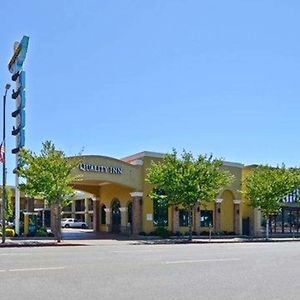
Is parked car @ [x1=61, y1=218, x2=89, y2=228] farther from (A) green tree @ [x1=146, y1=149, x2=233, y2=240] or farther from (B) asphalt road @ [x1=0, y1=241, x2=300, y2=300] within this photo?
(B) asphalt road @ [x1=0, y1=241, x2=300, y2=300]

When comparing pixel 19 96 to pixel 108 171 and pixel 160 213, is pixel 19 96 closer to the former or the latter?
pixel 108 171

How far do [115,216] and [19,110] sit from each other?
47.7 ft

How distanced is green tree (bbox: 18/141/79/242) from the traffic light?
3.77 meters

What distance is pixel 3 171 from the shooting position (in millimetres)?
31609

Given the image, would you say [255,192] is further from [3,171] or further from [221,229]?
[3,171]

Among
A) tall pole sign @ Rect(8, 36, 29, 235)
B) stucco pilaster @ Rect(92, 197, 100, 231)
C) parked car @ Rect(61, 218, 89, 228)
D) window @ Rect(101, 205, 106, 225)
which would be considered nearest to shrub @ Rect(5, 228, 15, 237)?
tall pole sign @ Rect(8, 36, 29, 235)

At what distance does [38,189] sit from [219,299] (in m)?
24.8

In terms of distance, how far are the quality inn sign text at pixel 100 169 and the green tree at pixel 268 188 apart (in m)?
12.1

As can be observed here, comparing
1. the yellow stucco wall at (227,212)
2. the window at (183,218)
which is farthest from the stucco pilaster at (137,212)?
the yellow stucco wall at (227,212)

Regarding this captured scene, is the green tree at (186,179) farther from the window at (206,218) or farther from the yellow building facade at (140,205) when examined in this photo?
the window at (206,218)

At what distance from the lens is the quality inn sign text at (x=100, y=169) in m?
40.5

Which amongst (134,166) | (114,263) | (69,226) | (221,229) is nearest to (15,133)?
(134,166)

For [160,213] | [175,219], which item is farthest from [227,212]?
[160,213]

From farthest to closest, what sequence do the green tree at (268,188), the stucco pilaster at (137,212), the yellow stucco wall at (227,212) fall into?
the yellow stucco wall at (227,212), the green tree at (268,188), the stucco pilaster at (137,212)
